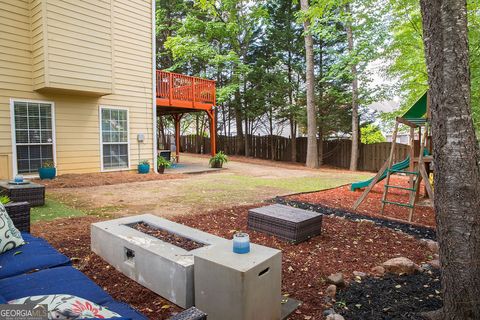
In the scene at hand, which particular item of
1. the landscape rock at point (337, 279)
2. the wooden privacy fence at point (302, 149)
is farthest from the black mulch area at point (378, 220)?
Result: the wooden privacy fence at point (302, 149)

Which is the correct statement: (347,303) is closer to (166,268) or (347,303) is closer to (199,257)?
(199,257)

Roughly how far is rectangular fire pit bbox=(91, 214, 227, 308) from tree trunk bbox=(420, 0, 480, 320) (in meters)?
1.57

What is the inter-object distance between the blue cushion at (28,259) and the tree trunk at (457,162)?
8.49 feet

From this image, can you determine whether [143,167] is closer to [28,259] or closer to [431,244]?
[28,259]

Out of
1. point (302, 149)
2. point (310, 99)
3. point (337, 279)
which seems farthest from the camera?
point (302, 149)

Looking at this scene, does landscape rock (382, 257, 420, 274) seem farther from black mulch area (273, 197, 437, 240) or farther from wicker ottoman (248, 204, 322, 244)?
black mulch area (273, 197, 437, 240)

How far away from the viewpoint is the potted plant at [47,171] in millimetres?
7773

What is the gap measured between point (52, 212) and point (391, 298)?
16.4 feet

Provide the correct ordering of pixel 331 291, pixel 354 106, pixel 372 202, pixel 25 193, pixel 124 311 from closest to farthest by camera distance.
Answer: pixel 124 311, pixel 331 291, pixel 25 193, pixel 372 202, pixel 354 106

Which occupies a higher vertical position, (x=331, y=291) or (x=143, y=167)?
(x=143, y=167)

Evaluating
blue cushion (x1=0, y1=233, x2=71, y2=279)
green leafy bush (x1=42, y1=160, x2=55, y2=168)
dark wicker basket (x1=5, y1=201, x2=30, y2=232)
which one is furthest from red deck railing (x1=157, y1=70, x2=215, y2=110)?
blue cushion (x1=0, y1=233, x2=71, y2=279)

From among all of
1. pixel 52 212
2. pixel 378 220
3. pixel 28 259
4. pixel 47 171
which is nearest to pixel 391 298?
pixel 378 220

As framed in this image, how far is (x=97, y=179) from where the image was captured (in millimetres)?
8289

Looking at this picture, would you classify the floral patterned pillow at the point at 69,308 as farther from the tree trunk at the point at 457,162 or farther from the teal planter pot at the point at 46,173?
the teal planter pot at the point at 46,173
